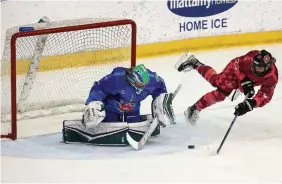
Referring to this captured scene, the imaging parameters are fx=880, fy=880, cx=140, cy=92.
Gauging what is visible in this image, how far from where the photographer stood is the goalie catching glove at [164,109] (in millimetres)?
4832

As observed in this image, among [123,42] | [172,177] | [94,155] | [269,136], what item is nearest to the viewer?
[172,177]

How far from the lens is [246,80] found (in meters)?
4.98

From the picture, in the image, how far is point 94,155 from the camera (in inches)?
184

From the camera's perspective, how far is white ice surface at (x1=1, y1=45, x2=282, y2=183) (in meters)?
4.36

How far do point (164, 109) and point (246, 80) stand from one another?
0.52 metres

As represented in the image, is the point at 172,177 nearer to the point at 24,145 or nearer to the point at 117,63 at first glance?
the point at 24,145

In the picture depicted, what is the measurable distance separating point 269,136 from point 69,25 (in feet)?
4.43


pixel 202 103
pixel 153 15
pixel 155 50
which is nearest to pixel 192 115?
pixel 202 103

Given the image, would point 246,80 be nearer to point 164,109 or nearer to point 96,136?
point 164,109

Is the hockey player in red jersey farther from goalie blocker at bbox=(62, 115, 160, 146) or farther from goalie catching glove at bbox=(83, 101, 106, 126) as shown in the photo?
goalie catching glove at bbox=(83, 101, 106, 126)

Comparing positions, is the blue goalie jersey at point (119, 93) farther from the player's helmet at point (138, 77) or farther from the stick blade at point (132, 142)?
the stick blade at point (132, 142)

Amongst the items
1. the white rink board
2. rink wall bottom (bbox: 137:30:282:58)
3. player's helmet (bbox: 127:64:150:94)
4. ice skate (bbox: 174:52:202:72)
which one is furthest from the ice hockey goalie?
rink wall bottom (bbox: 137:30:282:58)

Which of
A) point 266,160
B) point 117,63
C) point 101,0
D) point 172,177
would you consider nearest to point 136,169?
point 172,177

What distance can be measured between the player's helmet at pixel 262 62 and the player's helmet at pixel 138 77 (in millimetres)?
606
